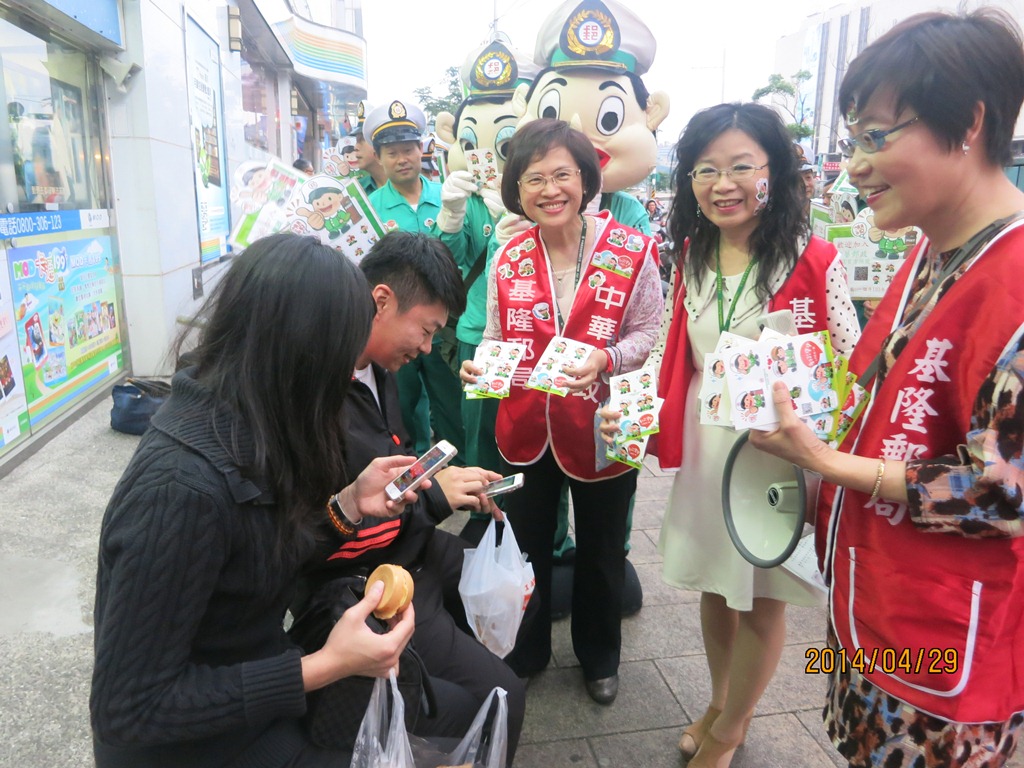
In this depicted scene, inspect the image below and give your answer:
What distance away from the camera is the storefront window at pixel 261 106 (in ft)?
35.5

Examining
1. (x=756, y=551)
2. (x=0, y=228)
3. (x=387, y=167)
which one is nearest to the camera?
(x=756, y=551)

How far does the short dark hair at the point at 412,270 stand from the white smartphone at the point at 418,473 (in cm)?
54

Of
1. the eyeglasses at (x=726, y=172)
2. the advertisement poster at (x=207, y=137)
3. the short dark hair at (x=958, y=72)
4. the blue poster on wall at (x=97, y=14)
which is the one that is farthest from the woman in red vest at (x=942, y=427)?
the advertisement poster at (x=207, y=137)

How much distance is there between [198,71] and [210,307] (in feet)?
21.8

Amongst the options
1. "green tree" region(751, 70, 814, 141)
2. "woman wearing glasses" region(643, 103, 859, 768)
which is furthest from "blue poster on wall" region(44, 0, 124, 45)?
"green tree" region(751, 70, 814, 141)

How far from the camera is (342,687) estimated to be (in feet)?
4.36

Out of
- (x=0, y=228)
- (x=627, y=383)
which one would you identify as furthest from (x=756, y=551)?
(x=0, y=228)

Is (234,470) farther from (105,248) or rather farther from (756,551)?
(105,248)

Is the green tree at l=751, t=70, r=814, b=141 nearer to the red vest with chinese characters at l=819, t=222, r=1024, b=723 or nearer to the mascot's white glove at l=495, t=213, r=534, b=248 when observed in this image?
the mascot's white glove at l=495, t=213, r=534, b=248

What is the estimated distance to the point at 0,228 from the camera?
3494mm

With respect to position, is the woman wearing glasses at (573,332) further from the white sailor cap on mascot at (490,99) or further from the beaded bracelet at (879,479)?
the white sailor cap on mascot at (490,99)

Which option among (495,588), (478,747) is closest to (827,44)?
(495,588)

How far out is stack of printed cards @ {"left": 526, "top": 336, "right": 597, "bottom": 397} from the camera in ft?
6.38

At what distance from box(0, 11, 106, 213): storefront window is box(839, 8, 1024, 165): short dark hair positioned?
411 centimetres
